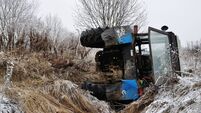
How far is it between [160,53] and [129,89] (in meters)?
1.02

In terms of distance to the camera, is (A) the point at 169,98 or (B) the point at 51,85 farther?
(B) the point at 51,85

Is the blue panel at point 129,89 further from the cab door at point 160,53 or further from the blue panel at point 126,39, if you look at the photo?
the blue panel at point 126,39

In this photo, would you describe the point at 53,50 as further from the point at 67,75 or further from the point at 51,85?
the point at 51,85

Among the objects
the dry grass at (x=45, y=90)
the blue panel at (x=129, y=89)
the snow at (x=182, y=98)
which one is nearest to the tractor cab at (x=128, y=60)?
the blue panel at (x=129, y=89)

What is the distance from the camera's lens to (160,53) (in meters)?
7.76

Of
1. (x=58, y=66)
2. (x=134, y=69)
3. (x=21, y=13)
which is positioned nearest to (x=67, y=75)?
(x=58, y=66)

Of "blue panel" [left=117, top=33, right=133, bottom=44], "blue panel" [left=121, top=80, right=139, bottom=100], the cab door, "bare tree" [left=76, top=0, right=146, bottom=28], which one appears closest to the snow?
the cab door

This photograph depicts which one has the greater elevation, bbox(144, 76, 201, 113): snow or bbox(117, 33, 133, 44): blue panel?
bbox(117, 33, 133, 44): blue panel

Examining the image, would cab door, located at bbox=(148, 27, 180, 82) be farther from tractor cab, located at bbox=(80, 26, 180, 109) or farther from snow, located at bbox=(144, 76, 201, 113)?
snow, located at bbox=(144, 76, 201, 113)

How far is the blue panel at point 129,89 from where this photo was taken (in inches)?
298

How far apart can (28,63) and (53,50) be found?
1.32 meters

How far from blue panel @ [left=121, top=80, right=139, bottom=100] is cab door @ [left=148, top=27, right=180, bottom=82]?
50 cm

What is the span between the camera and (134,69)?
26.0 feet

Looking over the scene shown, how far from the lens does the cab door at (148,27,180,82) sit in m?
7.15
